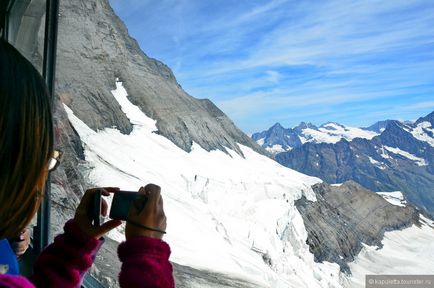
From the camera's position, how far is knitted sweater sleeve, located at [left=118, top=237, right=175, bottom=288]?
0.95 metres

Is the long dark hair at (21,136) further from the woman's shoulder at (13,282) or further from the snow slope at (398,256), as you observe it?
the snow slope at (398,256)

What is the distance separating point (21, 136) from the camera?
802 millimetres

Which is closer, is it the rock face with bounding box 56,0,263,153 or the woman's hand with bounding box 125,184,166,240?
the woman's hand with bounding box 125,184,166,240

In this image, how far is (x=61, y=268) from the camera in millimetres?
1250

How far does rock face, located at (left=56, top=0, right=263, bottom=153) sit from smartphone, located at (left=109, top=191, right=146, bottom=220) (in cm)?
2206

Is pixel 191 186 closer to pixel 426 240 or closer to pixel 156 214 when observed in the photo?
pixel 156 214

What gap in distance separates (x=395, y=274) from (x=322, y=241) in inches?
366

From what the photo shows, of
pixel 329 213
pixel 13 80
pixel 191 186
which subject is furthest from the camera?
pixel 329 213

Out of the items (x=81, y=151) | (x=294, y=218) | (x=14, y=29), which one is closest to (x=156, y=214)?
(x=14, y=29)

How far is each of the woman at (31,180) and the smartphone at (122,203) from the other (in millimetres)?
19

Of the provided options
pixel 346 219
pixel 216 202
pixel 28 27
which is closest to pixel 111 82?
pixel 216 202

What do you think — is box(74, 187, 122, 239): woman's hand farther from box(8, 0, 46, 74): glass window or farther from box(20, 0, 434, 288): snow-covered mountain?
box(20, 0, 434, 288): snow-covered mountain

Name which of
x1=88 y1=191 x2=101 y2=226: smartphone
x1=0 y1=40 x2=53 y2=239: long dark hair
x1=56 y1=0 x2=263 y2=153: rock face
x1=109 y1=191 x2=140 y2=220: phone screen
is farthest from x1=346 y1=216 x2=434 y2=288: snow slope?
x1=0 y1=40 x2=53 y2=239: long dark hair

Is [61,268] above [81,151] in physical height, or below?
below
